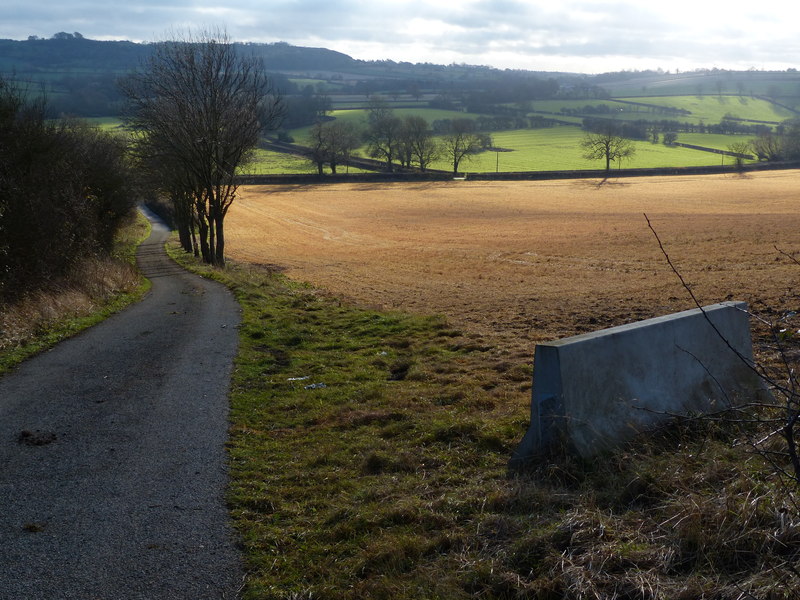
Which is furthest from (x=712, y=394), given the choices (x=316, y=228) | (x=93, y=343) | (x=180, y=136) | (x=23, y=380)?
(x=316, y=228)

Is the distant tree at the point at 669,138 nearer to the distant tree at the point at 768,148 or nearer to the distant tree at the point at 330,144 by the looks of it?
the distant tree at the point at 768,148

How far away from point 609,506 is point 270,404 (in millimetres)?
5804

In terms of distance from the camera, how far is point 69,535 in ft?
18.1

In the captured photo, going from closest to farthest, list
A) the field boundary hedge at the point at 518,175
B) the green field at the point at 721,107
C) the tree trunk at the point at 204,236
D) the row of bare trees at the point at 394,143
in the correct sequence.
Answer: the tree trunk at the point at 204,236 < the field boundary hedge at the point at 518,175 < the row of bare trees at the point at 394,143 < the green field at the point at 721,107

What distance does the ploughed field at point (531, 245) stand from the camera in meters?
19.5

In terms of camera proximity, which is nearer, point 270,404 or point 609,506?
point 609,506

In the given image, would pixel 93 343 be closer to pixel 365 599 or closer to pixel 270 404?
pixel 270 404

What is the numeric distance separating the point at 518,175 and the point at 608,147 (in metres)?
16.1

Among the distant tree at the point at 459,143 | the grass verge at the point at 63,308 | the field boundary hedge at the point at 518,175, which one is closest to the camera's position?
the grass verge at the point at 63,308

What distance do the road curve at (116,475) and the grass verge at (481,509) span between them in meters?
0.38

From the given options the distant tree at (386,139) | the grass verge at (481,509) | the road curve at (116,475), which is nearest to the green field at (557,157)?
the distant tree at (386,139)

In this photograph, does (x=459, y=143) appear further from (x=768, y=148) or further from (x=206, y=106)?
(x=206, y=106)

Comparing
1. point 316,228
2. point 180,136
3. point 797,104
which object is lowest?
point 316,228

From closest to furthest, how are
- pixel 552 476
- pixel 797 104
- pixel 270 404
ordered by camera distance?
1. pixel 552 476
2. pixel 270 404
3. pixel 797 104
